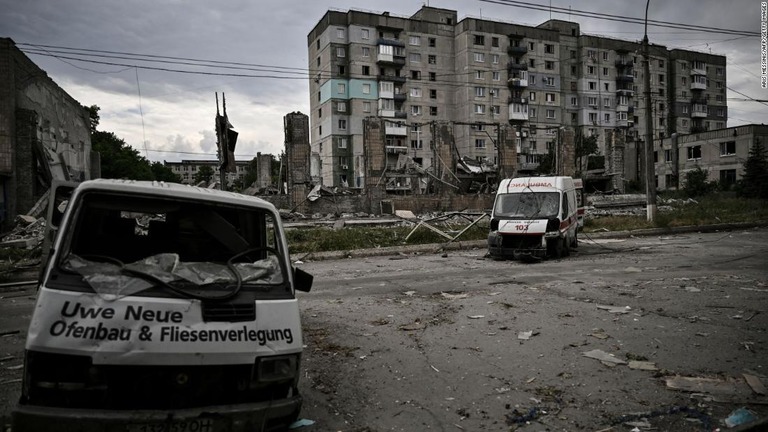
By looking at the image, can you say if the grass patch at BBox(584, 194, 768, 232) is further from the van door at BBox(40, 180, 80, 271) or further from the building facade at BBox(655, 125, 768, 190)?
the van door at BBox(40, 180, 80, 271)

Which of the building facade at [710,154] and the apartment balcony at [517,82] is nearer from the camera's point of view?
the building facade at [710,154]

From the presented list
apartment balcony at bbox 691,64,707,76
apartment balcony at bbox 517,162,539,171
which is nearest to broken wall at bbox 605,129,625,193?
apartment balcony at bbox 517,162,539,171

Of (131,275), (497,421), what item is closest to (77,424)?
(131,275)

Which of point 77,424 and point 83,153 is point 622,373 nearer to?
point 77,424

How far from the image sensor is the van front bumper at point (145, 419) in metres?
2.38

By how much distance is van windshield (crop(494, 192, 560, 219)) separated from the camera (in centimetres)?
1311

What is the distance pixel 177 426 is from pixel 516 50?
6694 centimetres

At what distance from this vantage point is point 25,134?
62.4 ft

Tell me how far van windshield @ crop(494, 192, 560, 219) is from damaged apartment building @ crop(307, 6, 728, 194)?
122 ft

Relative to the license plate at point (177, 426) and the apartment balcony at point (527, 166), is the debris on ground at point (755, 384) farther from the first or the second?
the apartment balcony at point (527, 166)

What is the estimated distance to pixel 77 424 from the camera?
239 centimetres

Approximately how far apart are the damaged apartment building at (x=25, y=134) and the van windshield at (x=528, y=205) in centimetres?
1591

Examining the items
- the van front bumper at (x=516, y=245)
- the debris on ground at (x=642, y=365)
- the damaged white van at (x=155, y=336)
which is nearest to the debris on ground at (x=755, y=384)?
the debris on ground at (x=642, y=365)

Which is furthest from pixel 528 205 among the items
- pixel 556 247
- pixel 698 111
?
pixel 698 111
